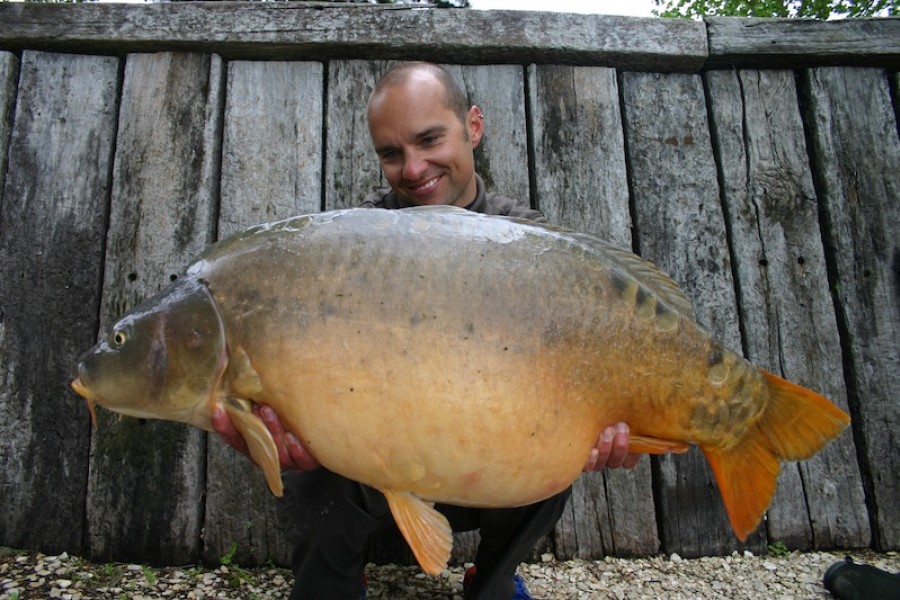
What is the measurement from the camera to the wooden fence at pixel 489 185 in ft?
8.30

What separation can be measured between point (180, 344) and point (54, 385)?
4.54ft

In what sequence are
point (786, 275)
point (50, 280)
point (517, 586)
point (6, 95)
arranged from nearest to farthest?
1. point (517, 586)
2. point (50, 280)
3. point (6, 95)
4. point (786, 275)

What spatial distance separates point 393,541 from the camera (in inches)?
101

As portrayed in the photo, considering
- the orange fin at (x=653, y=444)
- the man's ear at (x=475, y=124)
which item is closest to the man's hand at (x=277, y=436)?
the orange fin at (x=653, y=444)

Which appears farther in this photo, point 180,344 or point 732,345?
point 732,345

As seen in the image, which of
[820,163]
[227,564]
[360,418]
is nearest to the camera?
[360,418]

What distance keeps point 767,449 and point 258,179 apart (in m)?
2.21

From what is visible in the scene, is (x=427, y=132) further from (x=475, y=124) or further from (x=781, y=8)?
(x=781, y=8)

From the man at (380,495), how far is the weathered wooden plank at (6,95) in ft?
5.26

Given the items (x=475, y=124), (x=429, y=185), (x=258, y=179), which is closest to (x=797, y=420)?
(x=429, y=185)

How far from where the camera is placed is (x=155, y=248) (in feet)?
8.68

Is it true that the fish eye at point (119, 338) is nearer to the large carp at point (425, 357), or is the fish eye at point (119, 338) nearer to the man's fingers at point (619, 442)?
the large carp at point (425, 357)

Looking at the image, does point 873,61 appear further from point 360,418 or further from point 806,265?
point 360,418

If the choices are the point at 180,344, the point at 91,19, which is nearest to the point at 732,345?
the point at 180,344
